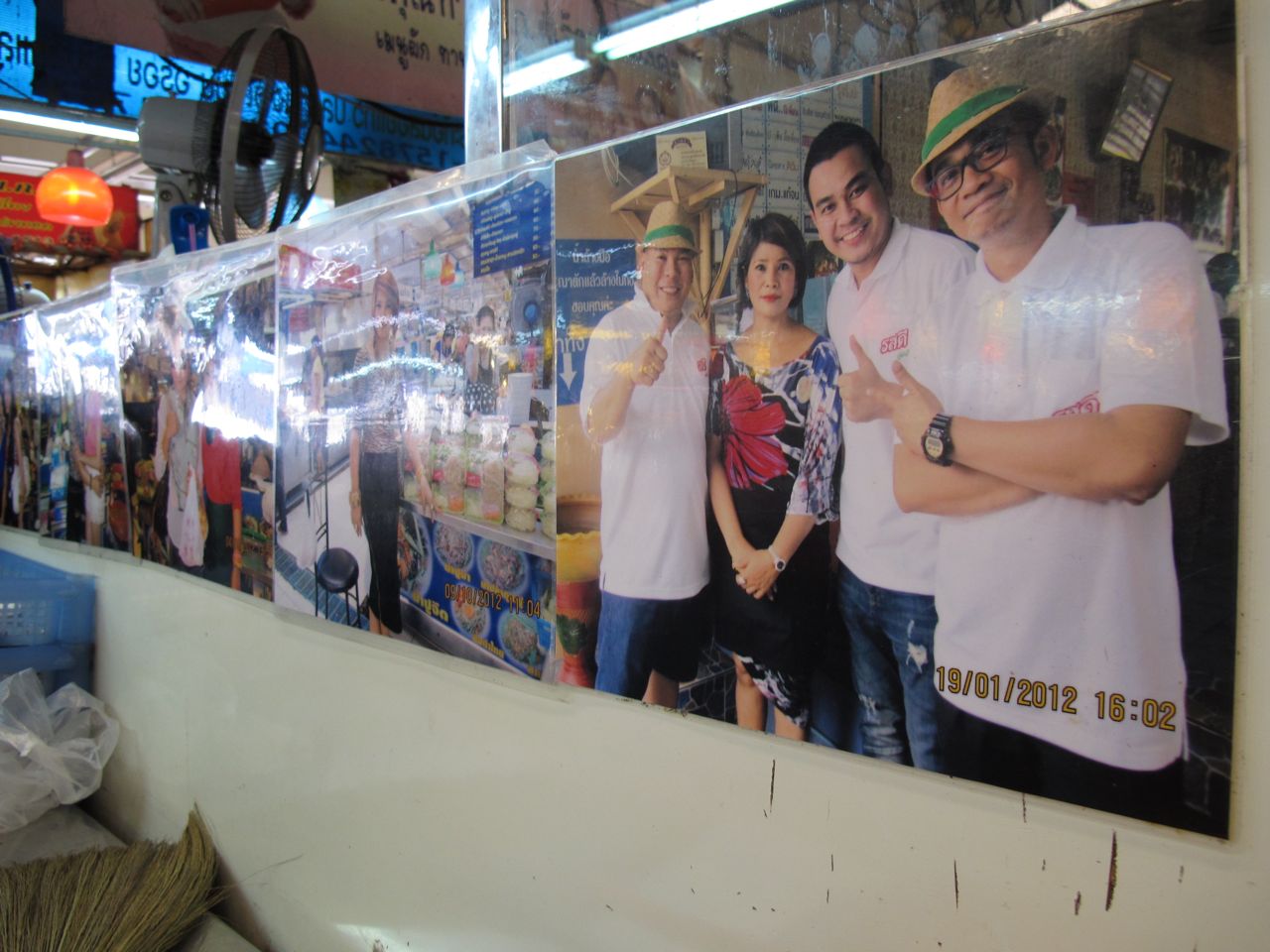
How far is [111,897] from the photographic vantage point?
2.21 metres

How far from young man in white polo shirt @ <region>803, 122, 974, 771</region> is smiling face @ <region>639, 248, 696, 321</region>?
0.21 metres

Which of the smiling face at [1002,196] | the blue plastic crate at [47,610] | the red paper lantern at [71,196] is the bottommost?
the blue plastic crate at [47,610]

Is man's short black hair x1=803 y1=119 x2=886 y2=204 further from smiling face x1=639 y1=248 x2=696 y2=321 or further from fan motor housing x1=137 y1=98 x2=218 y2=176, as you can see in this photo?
fan motor housing x1=137 y1=98 x2=218 y2=176

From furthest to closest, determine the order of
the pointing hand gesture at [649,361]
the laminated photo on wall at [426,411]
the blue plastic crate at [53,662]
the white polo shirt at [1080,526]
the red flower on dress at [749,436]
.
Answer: the blue plastic crate at [53,662]
the laminated photo on wall at [426,411]
the pointing hand gesture at [649,361]
the red flower on dress at [749,436]
the white polo shirt at [1080,526]

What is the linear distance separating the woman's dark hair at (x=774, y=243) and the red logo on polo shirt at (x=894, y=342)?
13cm

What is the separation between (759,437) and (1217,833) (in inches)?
25.4

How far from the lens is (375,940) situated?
183 centimetres

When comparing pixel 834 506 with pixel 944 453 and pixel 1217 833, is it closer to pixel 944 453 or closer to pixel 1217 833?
pixel 944 453

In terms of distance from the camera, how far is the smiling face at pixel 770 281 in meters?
1.13

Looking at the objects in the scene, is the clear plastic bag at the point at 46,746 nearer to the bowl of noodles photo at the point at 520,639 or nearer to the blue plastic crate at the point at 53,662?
the blue plastic crate at the point at 53,662

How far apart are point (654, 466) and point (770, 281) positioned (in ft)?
1.05

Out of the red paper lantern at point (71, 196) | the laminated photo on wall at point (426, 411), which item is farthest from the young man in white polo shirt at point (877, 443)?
the red paper lantern at point (71, 196)

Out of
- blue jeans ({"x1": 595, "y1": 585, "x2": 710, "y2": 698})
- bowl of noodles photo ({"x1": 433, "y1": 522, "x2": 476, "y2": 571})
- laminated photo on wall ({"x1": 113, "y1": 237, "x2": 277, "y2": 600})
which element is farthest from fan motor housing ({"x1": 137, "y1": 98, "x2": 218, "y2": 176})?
blue jeans ({"x1": 595, "y1": 585, "x2": 710, "y2": 698})

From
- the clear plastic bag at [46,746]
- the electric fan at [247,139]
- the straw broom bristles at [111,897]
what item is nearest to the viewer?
the straw broom bristles at [111,897]
